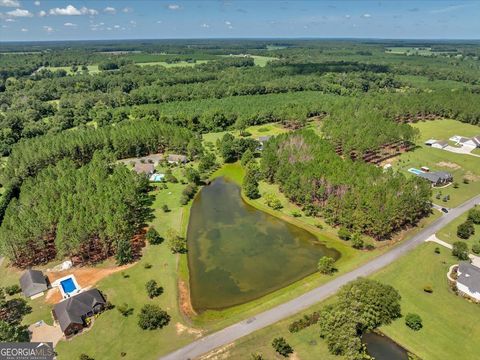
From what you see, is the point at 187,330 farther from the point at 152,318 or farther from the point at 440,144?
the point at 440,144

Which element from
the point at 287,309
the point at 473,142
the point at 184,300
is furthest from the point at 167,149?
the point at 473,142

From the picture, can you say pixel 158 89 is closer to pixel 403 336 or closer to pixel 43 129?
pixel 43 129

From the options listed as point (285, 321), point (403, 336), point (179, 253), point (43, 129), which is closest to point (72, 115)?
point (43, 129)

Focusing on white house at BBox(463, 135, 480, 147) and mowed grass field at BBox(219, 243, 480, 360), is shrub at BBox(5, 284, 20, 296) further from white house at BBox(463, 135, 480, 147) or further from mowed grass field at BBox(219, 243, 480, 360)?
white house at BBox(463, 135, 480, 147)

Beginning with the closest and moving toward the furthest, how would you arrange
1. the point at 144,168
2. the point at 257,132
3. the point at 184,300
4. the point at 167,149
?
the point at 184,300 → the point at 144,168 → the point at 167,149 → the point at 257,132

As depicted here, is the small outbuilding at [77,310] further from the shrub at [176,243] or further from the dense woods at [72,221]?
the shrub at [176,243]

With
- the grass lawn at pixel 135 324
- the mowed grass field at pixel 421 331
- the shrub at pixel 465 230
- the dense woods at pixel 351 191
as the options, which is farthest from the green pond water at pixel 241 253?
the shrub at pixel 465 230
